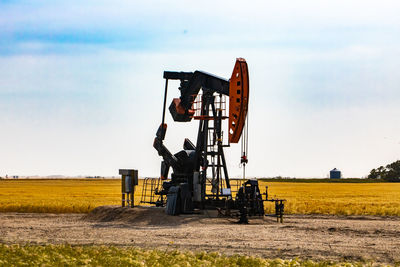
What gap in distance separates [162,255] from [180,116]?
50.2ft

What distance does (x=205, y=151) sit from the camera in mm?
24266

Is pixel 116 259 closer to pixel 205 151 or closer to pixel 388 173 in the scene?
pixel 205 151

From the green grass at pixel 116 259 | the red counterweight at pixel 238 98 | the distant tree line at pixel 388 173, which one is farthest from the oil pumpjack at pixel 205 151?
the distant tree line at pixel 388 173

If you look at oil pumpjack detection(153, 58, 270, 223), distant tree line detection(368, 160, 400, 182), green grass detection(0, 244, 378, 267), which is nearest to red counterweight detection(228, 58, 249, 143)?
oil pumpjack detection(153, 58, 270, 223)

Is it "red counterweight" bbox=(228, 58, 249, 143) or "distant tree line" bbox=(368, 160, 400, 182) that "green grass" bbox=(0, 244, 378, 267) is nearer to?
"red counterweight" bbox=(228, 58, 249, 143)

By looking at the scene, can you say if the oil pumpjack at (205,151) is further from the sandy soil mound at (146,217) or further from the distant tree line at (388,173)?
the distant tree line at (388,173)

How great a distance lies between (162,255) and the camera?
39.9 feet

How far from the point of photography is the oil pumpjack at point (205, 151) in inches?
890

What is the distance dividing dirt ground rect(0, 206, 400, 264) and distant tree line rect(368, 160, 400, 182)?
3782 inches

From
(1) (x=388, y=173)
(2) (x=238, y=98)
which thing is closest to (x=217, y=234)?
(2) (x=238, y=98)

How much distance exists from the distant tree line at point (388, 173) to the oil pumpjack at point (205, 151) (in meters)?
95.9

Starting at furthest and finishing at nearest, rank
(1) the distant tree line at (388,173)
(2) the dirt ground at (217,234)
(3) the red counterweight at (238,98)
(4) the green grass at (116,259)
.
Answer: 1. (1) the distant tree line at (388,173)
2. (3) the red counterweight at (238,98)
3. (2) the dirt ground at (217,234)
4. (4) the green grass at (116,259)

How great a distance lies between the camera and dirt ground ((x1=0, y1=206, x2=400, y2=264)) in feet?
47.9

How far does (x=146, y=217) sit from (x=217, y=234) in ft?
21.5
